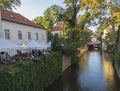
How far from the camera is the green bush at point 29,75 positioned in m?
10.3

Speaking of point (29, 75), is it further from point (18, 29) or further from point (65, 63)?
point (18, 29)

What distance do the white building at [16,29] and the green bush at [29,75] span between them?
807 cm

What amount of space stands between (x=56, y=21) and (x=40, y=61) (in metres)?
17.2

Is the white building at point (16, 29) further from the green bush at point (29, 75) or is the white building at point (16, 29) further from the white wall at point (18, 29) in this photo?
the green bush at point (29, 75)

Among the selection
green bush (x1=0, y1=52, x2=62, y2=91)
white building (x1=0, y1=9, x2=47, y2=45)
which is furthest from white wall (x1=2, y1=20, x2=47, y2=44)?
green bush (x1=0, y1=52, x2=62, y2=91)

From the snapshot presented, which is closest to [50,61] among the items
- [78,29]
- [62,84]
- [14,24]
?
[62,84]

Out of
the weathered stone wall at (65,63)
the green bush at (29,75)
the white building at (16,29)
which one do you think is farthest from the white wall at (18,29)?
the green bush at (29,75)

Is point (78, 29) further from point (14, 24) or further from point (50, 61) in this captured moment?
point (50, 61)

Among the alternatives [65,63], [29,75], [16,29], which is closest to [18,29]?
[16,29]

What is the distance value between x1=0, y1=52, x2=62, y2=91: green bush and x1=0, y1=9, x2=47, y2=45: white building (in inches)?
318

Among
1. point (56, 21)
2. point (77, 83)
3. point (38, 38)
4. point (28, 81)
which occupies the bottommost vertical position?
point (77, 83)

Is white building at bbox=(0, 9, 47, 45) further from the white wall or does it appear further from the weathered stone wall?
the weathered stone wall

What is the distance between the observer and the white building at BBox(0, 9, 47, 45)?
25922mm

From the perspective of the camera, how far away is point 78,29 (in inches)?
1276
